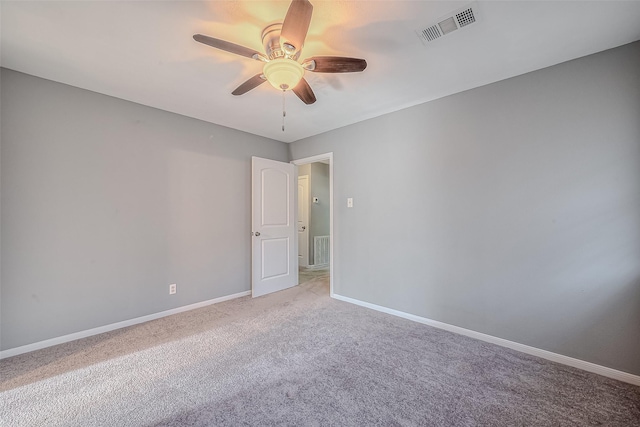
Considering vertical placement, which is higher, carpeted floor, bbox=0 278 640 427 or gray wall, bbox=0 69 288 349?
gray wall, bbox=0 69 288 349

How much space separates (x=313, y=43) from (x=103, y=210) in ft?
8.26

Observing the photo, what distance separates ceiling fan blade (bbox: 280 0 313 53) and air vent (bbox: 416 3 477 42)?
0.85 meters

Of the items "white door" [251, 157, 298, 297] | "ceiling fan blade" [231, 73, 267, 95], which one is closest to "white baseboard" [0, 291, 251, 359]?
"white door" [251, 157, 298, 297]

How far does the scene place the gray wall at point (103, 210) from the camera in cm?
220

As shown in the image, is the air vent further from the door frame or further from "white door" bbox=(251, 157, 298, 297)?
"white door" bbox=(251, 157, 298, 297)

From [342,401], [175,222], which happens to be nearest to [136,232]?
[175,222]

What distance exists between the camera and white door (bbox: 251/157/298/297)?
12.3 ft

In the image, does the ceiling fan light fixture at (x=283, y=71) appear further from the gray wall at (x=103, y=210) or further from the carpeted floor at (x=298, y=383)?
A: the carpeted floor at (x=298, y=383)

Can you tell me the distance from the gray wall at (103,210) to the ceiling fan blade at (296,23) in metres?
2.21

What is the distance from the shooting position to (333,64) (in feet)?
5.71

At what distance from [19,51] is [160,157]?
1.26 m

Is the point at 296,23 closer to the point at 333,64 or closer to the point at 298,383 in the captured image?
the point at 333,64

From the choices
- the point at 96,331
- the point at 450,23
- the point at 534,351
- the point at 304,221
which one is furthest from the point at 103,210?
the point at 534,351

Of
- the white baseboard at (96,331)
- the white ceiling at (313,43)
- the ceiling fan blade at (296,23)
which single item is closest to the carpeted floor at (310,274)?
the white baseboard at (96,331)
